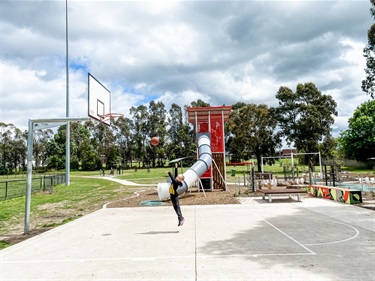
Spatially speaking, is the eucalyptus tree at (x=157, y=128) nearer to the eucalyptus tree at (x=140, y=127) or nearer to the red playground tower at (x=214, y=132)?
the eucalyptus tree at (x=140, y=127)

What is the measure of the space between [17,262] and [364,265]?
23.7 feet

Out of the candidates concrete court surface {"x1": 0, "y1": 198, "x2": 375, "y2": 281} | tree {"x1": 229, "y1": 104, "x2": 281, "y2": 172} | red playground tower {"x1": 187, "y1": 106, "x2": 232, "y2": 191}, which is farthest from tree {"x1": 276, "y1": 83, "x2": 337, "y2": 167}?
concrete court surface {"x1": 0, "y1": 198, "x2": 375, "y2": 281}

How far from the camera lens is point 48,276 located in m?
5.34

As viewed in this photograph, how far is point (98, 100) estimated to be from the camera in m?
14.5

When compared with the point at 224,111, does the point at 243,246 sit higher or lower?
lower

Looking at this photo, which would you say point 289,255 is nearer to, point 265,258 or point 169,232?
point 265,258

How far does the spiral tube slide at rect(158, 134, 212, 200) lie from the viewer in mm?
14672

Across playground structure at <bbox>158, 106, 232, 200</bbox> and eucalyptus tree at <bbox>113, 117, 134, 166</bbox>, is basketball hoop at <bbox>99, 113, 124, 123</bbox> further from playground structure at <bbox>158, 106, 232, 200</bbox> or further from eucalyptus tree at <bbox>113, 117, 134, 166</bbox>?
eucalyptus tree at <bbox>113, 117, 134, 166</bbox>

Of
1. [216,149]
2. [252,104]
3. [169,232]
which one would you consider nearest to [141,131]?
[252,104]

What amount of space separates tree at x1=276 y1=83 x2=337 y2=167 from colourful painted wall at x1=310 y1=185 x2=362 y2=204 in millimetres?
31489

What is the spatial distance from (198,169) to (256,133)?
35.0 m

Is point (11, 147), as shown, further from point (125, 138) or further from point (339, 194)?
point (339, 194)

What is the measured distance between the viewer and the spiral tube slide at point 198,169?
14672 millimetres

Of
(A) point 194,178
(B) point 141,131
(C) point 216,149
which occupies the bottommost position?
(A) point 194,178
